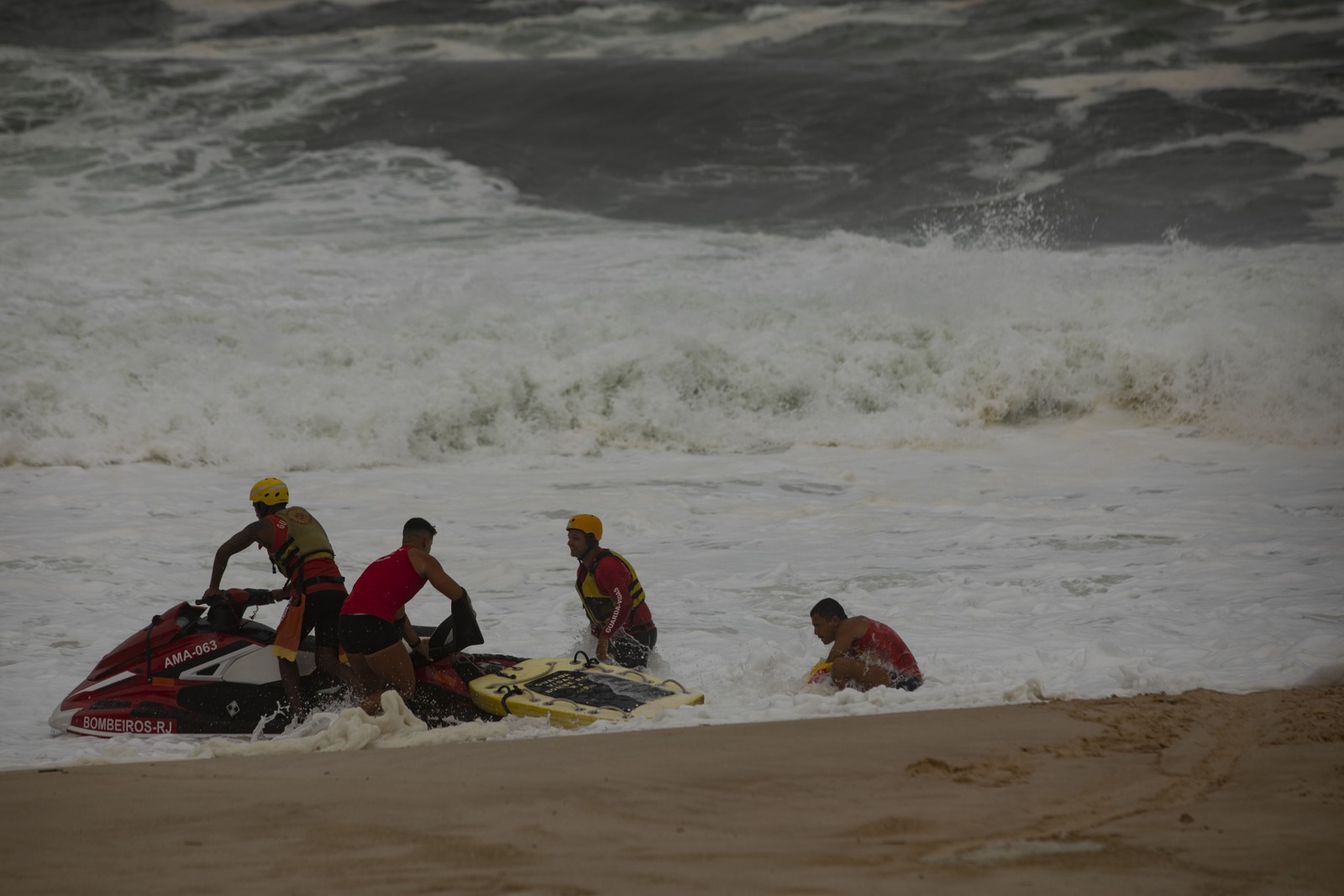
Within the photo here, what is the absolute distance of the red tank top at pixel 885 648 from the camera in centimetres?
596

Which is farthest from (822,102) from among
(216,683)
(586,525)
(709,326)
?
(216,683)

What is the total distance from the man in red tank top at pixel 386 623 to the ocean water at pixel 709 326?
0.47 m

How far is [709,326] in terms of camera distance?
16.7 metres

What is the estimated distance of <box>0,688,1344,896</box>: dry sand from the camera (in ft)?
10.4

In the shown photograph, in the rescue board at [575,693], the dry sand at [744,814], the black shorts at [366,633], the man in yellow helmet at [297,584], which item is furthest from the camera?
the man in yellow helmet at [297,584]

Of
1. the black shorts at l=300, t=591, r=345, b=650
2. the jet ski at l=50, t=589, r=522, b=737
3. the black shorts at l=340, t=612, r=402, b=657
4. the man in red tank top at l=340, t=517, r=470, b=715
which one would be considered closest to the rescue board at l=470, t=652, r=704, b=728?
the jet ski at l=50, t=589, r=522, b=737

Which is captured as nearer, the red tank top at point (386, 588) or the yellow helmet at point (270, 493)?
the red tank top at point (386, 588)

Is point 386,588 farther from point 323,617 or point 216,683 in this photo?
point 216,683

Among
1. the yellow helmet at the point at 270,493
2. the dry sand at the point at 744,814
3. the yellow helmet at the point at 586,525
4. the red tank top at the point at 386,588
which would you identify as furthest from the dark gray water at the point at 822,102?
the dry sand at the point at 744,814

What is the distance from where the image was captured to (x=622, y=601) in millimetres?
6617

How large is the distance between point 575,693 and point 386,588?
1024 millimetres

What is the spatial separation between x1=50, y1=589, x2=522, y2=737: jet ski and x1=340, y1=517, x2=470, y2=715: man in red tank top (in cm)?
12

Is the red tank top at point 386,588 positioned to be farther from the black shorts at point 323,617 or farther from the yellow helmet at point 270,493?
the yellow helmet at point 270,493

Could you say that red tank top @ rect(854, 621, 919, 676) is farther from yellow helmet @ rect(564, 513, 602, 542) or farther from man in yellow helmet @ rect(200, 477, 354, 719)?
man in yellow helmet @ rect(200, 477, 354, 719)
